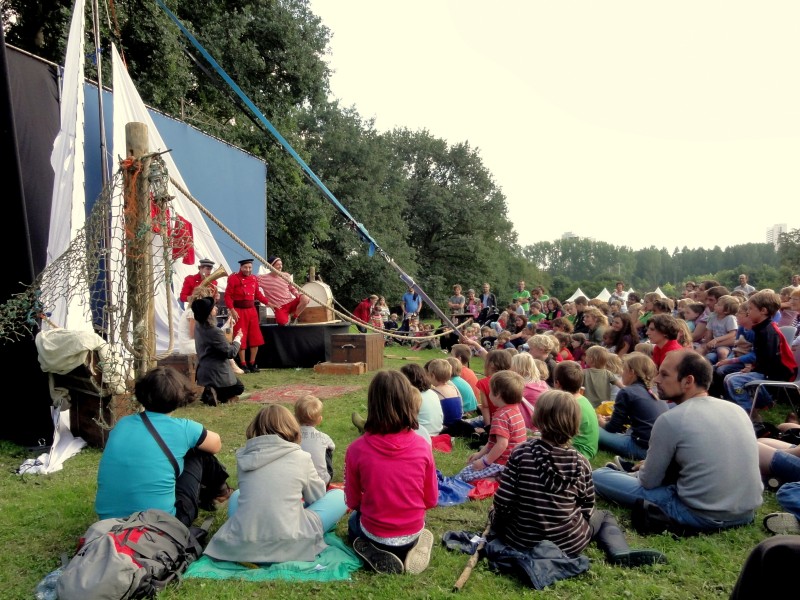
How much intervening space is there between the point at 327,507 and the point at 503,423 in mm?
1362

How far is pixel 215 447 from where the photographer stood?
3.61m

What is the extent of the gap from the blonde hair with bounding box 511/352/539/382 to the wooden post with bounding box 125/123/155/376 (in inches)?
117

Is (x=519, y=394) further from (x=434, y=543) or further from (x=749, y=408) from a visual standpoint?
(x=749, y=408)

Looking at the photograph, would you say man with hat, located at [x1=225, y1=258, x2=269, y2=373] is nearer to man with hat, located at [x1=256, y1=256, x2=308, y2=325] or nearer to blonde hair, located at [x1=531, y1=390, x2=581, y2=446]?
man with hat, located at [x1=256, y1=256, x2=308, y2=325]

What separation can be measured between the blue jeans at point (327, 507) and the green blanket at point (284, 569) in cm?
24

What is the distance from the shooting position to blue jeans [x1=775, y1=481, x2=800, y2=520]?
350 centimetres

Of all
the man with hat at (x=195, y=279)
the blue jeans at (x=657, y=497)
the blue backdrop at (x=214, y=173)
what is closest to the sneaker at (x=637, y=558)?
the blue jeans at (x=657, y=497)

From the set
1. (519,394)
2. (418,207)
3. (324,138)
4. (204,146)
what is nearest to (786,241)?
(418,207)

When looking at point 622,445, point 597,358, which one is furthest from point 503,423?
point 597,358

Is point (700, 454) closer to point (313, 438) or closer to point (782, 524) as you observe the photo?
point (782, 524)

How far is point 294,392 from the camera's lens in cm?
809

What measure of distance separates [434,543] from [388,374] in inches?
42.7

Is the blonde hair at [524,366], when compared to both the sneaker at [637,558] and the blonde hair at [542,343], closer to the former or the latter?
the blonde hair at [542,343]

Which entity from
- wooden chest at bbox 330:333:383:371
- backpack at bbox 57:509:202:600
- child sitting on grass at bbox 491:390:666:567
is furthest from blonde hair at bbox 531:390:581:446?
wooden chest at bbox 330:333:383:371
